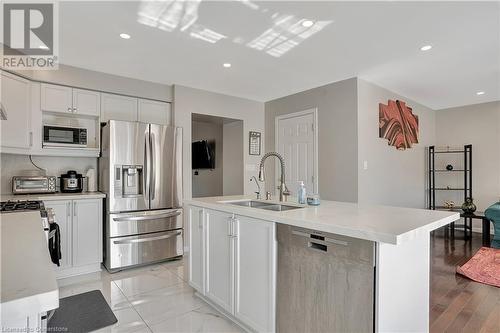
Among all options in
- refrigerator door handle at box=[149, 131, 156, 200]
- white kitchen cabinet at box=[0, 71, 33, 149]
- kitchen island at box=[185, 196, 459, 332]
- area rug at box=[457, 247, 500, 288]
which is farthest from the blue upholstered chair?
white kitchen cabinet at box=[0, 71, 33, 149]

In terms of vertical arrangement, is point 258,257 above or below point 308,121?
below

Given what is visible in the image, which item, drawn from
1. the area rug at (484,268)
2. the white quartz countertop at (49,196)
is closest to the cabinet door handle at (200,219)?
the white quartz countertop at (49,196)

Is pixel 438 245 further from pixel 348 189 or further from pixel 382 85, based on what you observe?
pixel 382 85

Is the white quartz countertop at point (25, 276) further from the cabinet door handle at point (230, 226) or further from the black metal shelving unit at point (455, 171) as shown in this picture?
the black metal shelving unit at point (455, 171)

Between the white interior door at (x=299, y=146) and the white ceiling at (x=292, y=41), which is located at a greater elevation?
the white ceiling at (x=292, y=41)

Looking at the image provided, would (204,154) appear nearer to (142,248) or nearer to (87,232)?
(142,248)

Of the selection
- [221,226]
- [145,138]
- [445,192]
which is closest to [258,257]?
[221,226]

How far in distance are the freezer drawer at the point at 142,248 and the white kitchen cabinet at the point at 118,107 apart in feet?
5.36

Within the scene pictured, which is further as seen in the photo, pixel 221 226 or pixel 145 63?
pixel 145 63

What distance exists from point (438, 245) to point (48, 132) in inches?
227

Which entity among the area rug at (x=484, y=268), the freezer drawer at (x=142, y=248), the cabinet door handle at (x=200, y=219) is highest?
the cabinet door handle at (x=200, y=219)

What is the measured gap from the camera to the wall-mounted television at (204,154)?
5.79 metres

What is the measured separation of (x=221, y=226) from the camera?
2.10m

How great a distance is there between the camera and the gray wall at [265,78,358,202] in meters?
3.75
